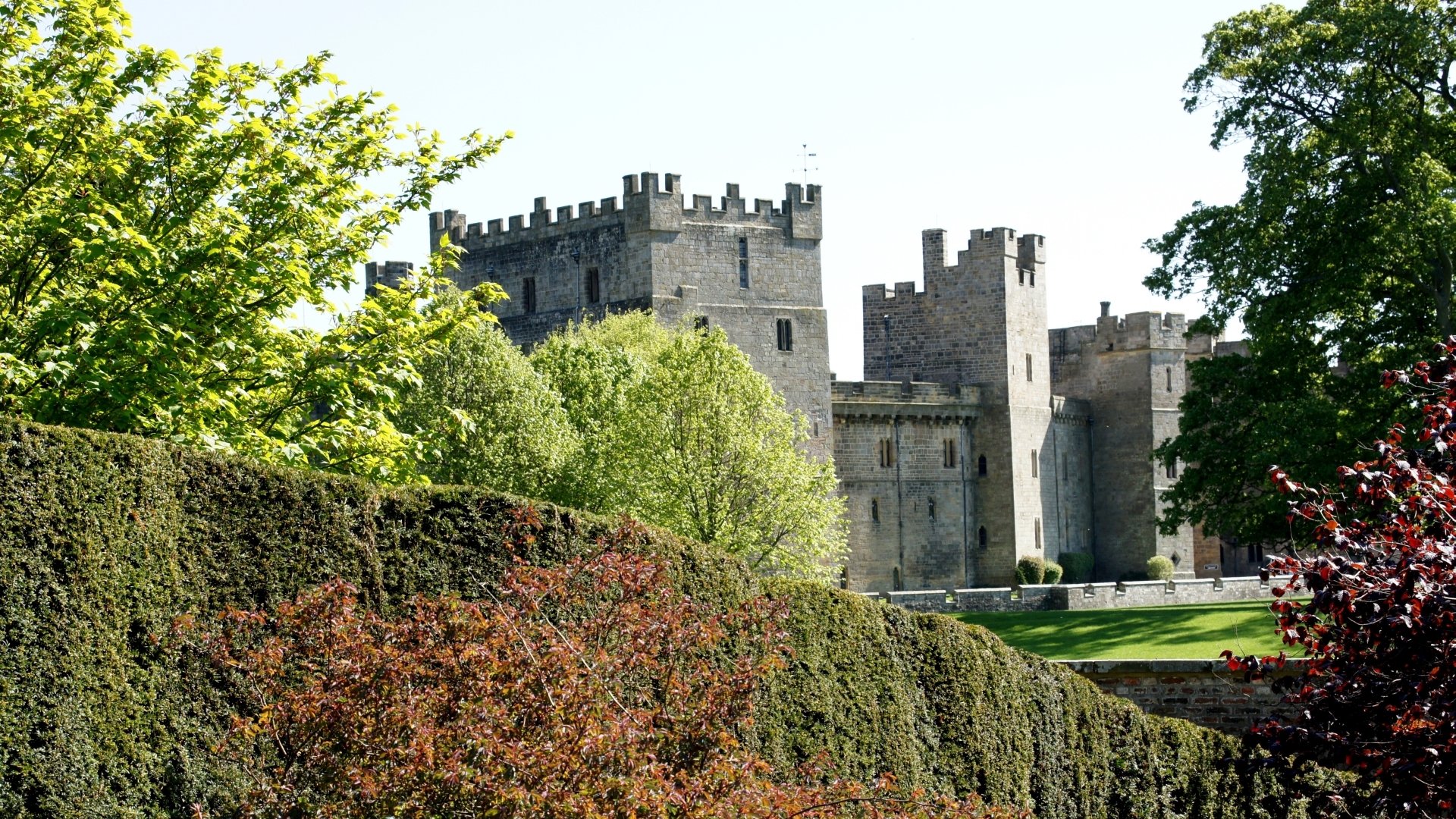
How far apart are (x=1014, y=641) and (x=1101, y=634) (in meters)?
1.76

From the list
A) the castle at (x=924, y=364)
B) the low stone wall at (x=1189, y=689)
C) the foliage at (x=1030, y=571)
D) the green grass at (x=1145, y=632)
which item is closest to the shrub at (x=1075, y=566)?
the castle at (x=924, y=364)

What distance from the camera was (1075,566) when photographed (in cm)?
6819

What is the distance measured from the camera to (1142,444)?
71.4 meters

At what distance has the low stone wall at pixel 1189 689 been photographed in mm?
22625

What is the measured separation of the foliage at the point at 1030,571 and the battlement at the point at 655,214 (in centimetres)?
1487

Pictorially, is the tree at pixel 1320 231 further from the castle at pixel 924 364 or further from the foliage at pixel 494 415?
the castle at pixel 924 364

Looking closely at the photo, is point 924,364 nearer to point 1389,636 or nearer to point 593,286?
point 593,286

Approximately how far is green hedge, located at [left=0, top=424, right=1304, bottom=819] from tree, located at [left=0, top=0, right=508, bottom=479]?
3422 millimetres

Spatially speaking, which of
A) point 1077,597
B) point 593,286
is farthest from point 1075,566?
point 1077,597

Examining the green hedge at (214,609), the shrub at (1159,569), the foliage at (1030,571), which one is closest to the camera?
the green hedge at (214,609)

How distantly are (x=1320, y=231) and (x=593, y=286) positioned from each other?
31.4 m

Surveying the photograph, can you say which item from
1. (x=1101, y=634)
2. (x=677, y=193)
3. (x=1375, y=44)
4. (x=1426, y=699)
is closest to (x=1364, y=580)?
(x=1426, y=699)

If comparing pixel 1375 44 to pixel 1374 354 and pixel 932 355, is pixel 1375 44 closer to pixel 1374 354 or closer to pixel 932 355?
pixel 1374 354

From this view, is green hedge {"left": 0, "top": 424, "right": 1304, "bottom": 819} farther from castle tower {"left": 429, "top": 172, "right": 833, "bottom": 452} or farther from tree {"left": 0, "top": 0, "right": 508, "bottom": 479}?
castle tower {"left": 429, "top": 172, "right": 833, "bottom": 452}
